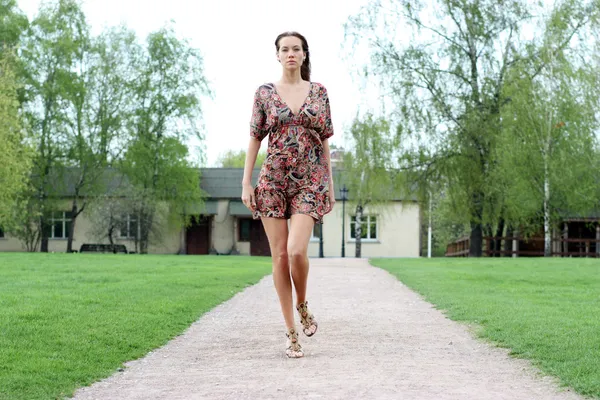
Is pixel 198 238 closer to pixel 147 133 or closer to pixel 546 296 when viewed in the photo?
pixel 147 133

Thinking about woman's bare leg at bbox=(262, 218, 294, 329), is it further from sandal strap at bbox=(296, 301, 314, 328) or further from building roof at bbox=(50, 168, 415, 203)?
building roof at bbox=(50, 168, 415, 203)

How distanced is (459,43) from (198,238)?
2379 cm

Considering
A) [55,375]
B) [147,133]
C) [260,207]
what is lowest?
[55,375]

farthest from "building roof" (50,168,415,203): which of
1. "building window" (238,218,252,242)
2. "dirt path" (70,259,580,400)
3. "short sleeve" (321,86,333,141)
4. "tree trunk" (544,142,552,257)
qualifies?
"short sleeve" (321,86,333,141)

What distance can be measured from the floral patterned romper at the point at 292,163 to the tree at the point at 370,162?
1145 inches

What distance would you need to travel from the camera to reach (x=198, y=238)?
2184 inches

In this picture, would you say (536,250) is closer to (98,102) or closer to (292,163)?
(98,102)

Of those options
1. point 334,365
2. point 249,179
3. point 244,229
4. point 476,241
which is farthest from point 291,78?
point 244,229

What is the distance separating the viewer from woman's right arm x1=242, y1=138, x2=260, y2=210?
24.4ft

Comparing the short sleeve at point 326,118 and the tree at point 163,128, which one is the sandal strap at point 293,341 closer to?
the short sleeve at point 326,118

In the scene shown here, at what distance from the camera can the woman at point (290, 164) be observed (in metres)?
7.41

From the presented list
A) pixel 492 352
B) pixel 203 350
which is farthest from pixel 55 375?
pixel 492 352

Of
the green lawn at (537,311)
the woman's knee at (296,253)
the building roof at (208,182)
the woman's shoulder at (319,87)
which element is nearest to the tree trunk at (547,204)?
the building roof at (208,182)

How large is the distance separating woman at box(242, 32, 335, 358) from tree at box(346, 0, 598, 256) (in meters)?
28.9
